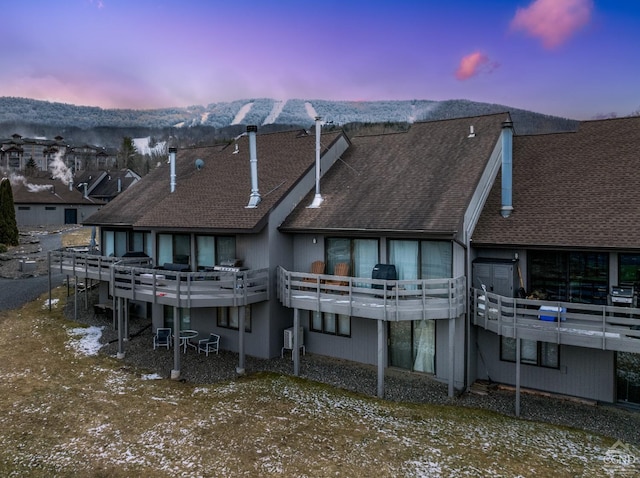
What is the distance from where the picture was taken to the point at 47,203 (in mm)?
47938

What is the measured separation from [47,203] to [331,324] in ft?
151

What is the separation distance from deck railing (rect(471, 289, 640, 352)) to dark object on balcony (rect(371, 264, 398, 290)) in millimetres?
2554

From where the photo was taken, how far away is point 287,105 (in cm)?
6925

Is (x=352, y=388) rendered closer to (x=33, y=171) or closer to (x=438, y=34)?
(x=438, y=34)

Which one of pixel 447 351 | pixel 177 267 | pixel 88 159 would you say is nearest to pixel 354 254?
pixel 447 351

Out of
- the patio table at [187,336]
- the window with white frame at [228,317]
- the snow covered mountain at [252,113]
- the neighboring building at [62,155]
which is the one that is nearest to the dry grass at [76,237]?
the snow covered mountain at [252,113]

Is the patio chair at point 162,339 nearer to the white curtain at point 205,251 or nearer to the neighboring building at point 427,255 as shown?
the neighboring building at point 427,255

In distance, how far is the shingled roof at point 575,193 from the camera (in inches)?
443

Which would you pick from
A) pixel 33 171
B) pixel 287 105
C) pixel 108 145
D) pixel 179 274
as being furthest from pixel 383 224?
pixel 108 145

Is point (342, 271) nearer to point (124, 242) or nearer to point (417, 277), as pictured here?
point (417, 277)

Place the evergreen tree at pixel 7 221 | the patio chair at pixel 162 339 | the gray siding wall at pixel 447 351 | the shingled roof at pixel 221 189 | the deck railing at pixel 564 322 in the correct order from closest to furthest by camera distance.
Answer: the deck railing at pixel 564 322 < the gray siding wall at pixel 447 351 < the shingled roof at pixel 221 189 < the patio chair at pixel 162 339 < the evergreen tree at pixel 7 221

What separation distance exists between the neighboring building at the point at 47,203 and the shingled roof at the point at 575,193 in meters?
49.4

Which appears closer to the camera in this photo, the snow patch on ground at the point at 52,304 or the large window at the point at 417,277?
the large window at the point at 417,277

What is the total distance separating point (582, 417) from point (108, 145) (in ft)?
495
